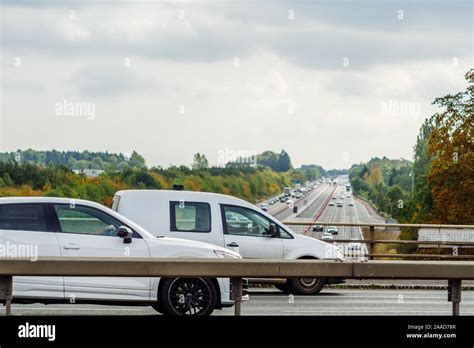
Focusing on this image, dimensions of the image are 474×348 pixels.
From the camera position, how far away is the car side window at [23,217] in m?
13.8

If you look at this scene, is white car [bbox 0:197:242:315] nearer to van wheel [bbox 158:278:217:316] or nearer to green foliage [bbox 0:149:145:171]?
van wheel [bbox 158:278:217:316]

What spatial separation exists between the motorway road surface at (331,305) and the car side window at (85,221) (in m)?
1.16

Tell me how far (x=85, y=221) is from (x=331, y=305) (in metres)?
4.86

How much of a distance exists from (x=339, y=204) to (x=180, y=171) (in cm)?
10289

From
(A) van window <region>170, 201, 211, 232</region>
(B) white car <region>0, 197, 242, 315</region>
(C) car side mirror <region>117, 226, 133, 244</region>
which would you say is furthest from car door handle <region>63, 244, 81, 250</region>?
(A) van window <region>170, 201, 211, 232</region>

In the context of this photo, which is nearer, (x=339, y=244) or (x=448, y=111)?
(x=339, y=244)

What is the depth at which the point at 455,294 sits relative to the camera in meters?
10.1

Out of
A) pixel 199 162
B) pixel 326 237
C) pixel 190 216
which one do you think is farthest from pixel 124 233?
pixel 199 162

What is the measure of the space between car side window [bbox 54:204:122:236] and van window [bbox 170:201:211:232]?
414 centimetres

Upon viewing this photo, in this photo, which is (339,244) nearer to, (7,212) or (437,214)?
(7,212)

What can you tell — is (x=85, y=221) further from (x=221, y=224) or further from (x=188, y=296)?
(x=221, y=224)

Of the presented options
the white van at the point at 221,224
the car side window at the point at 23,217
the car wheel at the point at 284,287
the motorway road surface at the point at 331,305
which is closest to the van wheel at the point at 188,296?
the motorway road surface at the point at 331,305

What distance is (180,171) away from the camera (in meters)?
98.6
